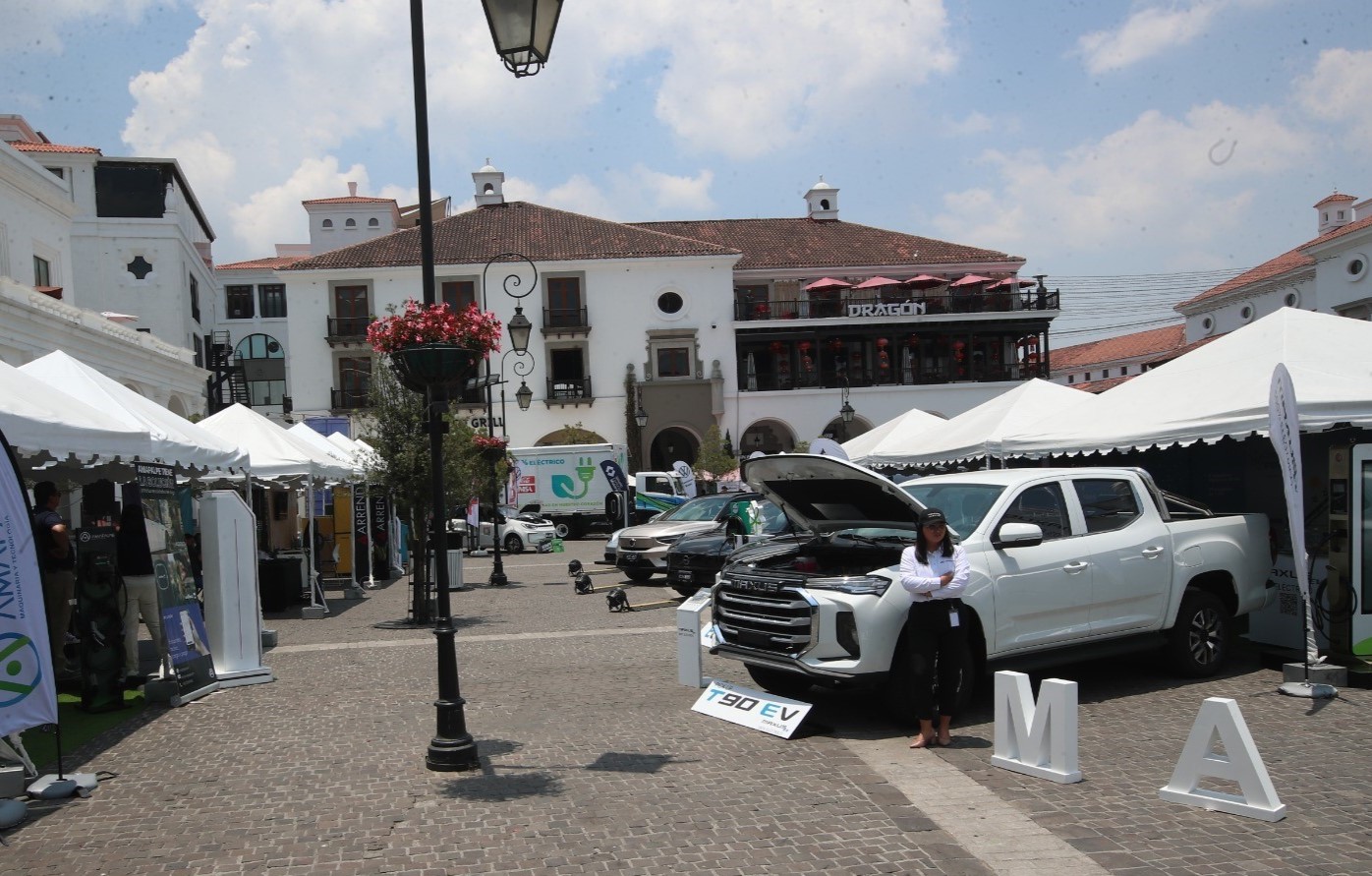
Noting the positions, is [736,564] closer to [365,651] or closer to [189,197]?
[365,651]

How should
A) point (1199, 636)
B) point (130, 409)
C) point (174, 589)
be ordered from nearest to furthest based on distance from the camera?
point (1199, 636) → point (174, 589) → point (130, 409)

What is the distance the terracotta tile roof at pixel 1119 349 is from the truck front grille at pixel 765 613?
70.9 m

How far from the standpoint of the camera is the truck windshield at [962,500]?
8.87 m

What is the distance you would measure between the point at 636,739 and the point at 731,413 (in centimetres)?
4392

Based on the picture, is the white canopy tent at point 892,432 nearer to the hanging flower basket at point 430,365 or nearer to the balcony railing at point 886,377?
the hanging flower basket at point 430,365

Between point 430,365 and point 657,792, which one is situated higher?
point 430,365

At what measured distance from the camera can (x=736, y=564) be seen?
9.32 m

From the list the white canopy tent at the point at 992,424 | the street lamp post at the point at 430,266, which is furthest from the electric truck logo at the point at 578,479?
the street lamp post at the point at 430,266

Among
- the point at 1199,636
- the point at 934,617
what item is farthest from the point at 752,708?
the point at 1199,636

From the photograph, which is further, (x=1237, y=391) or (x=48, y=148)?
(x=48, y=148)

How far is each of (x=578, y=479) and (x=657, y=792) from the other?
3414cm

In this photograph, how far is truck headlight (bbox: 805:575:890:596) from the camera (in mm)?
7961

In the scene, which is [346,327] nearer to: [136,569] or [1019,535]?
[136,569]

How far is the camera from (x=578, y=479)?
40531 millimetres
